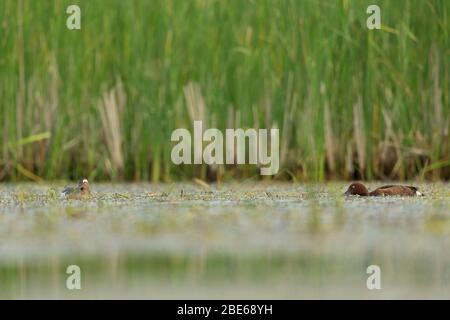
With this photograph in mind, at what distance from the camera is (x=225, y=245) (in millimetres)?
5273

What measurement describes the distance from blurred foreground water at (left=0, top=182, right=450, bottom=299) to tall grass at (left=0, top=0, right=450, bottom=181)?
0.97 meters

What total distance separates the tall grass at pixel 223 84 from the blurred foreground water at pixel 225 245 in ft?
3.19

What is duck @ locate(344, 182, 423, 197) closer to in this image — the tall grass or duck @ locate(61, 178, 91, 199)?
the tall grass

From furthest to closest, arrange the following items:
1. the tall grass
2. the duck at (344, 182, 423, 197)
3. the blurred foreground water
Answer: the tall grass, the duck at (344, 182, 423, 197), the blurred foreground water

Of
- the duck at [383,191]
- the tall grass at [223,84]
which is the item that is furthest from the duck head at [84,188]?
the duck at [383,191]

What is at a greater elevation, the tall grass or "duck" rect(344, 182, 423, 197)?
the tall grass

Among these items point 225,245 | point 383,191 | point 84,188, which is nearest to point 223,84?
point 84,188

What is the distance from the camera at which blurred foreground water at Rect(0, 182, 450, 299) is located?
4438 millimetres

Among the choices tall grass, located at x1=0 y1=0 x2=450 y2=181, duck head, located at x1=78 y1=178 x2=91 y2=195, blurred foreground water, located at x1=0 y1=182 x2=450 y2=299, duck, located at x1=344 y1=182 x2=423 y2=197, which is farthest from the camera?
tall grass, located at x1=0 y1=0 x2=450 y2=181

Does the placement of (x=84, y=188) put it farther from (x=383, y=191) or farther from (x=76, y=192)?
(x=383, y=191)

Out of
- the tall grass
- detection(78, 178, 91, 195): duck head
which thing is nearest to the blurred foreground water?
detection(78, 178, 91, 195): duck head
